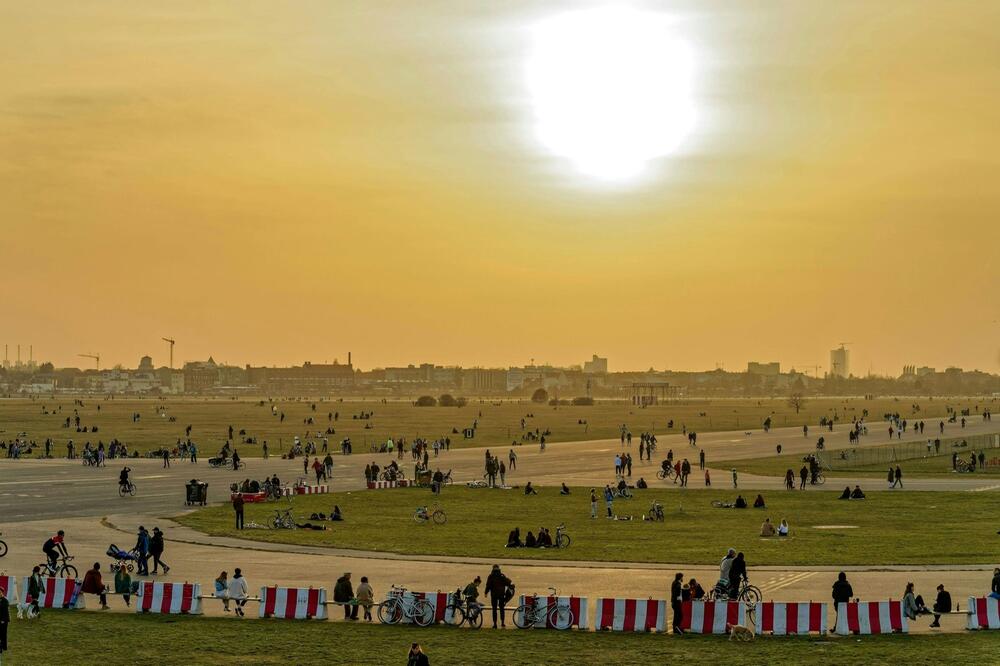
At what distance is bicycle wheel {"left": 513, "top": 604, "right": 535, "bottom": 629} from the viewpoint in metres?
32.7

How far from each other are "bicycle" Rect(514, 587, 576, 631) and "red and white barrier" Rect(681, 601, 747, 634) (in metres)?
2.92

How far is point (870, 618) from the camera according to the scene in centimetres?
3159

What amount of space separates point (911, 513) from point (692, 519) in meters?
10.6

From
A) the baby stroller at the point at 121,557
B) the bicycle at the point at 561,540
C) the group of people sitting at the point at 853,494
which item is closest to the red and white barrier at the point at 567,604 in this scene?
the baby stroller at the point at 121,557

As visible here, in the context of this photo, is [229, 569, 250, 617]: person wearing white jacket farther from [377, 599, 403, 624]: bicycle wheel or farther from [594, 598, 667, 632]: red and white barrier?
[594, 598, 667, 632]: red and white barrier

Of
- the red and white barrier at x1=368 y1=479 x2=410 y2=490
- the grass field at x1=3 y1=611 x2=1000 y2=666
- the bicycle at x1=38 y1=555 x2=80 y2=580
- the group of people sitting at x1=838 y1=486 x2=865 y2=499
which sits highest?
the group of people sitting at x1=838 y1=486 x2=865 y2=499

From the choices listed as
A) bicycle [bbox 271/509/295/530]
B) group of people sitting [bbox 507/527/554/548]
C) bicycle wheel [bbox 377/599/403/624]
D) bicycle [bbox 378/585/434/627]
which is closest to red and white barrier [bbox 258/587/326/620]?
bicycle wheel [bbox 377/599/403/624]

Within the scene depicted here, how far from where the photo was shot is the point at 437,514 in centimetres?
5725

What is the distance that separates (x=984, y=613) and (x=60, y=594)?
2491 centimetres

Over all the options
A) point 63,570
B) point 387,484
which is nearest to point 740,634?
point 63,570

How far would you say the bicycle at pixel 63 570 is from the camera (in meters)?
39.6

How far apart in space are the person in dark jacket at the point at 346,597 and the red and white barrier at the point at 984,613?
16.0 metres

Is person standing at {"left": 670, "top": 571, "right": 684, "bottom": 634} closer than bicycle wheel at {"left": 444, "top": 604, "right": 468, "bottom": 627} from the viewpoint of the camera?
Yes

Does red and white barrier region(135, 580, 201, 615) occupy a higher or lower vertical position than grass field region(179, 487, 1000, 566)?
lower
